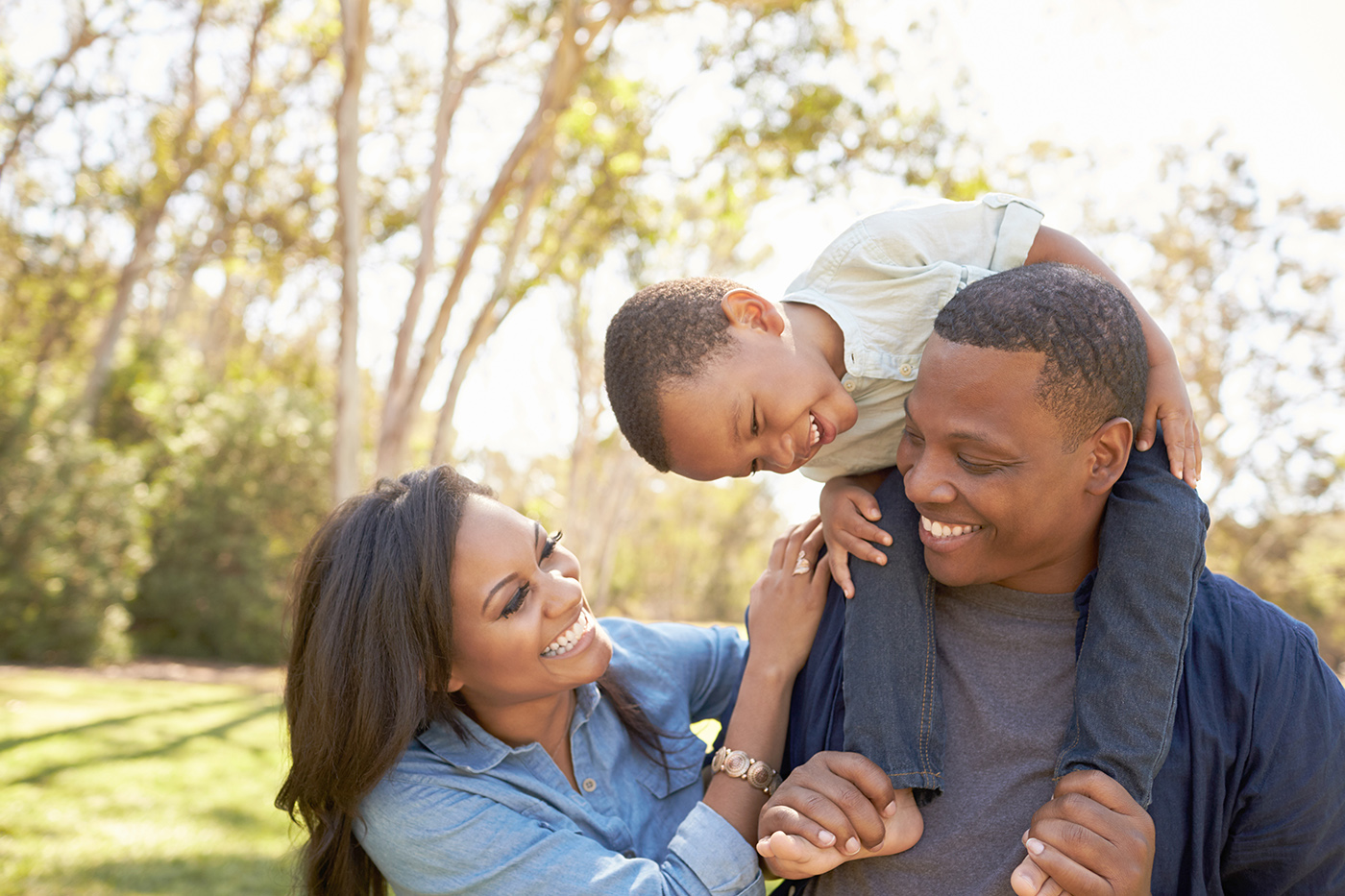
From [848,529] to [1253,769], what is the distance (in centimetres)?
99

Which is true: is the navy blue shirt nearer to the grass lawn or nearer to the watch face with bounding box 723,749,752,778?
the watch face with bounding box 723,749,752,778

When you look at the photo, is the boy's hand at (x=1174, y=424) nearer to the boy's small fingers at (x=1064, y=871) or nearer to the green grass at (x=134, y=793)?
the boy's small fingers at (x=1064, y=871)

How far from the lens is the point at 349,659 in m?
2.38

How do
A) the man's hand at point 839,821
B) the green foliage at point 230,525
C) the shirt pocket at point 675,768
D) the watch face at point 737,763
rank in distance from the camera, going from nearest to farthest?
the man's hand at point 839,821 < the watch face at point 737,763 < the shirt pocket at point 675,768 < the green foliage at point 230,525

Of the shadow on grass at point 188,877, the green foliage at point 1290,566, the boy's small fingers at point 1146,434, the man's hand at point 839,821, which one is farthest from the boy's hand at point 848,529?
the green foliage at point 1290,566

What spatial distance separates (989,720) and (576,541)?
62.0 ft

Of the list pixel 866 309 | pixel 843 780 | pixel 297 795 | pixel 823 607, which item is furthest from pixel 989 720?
pixel 297 795

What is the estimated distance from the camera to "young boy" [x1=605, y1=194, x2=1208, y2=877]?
84.5 inches

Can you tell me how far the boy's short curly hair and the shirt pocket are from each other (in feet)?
2.75

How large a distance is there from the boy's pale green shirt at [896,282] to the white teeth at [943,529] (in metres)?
0.53

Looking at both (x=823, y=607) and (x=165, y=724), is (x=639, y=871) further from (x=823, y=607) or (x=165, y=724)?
(x=165, y=724)

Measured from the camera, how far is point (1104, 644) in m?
1.98

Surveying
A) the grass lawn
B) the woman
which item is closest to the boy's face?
the woman

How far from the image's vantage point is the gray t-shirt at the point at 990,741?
205 centimetres
